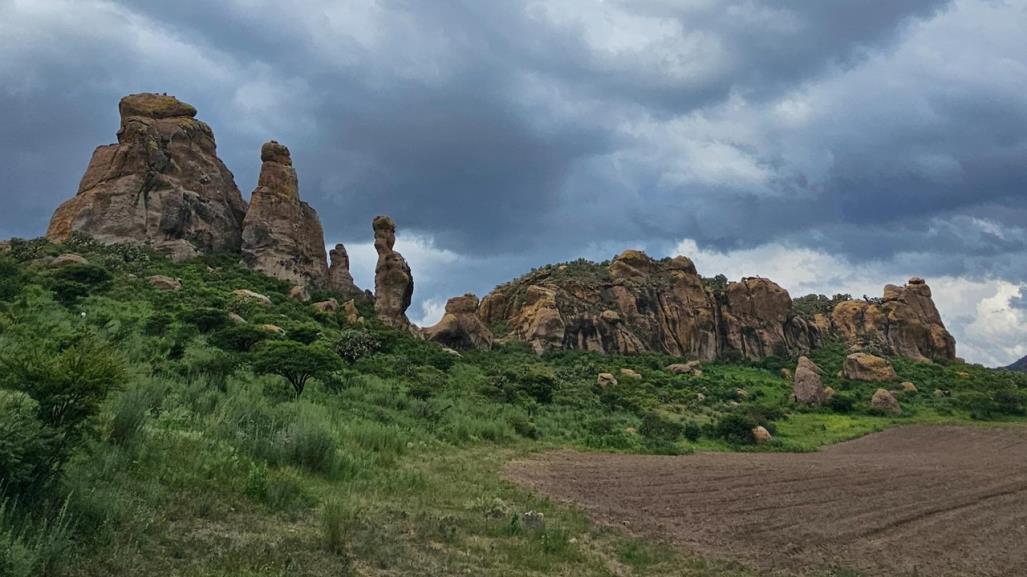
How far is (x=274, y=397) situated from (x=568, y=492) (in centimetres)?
942

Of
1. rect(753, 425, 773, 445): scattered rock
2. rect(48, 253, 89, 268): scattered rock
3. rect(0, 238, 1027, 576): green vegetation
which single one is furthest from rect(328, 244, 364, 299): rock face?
rect(753, 425, 773, 445): scattered rock

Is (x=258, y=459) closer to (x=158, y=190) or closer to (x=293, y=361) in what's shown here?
(x=293, y=361)

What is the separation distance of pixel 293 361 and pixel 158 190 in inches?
1825

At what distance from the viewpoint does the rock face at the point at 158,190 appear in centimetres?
5506

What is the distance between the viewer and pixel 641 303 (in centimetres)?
8519

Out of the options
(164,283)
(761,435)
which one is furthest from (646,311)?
(164,283)

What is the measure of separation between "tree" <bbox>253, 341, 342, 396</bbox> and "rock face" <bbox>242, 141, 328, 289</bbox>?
131ft

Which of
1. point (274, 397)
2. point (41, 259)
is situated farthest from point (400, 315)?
point (274, 397)

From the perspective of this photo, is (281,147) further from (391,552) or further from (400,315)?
(391,552)

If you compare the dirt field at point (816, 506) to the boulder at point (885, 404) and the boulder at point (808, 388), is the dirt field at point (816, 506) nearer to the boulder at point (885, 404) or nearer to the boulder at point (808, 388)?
the boulder at point (885, 404)

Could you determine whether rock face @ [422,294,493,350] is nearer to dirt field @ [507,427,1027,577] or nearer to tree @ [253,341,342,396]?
tree @ [253,341,342,396]

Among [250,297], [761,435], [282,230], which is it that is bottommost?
[761,435]

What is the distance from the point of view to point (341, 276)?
2670 inches

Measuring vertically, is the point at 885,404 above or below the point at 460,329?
below
